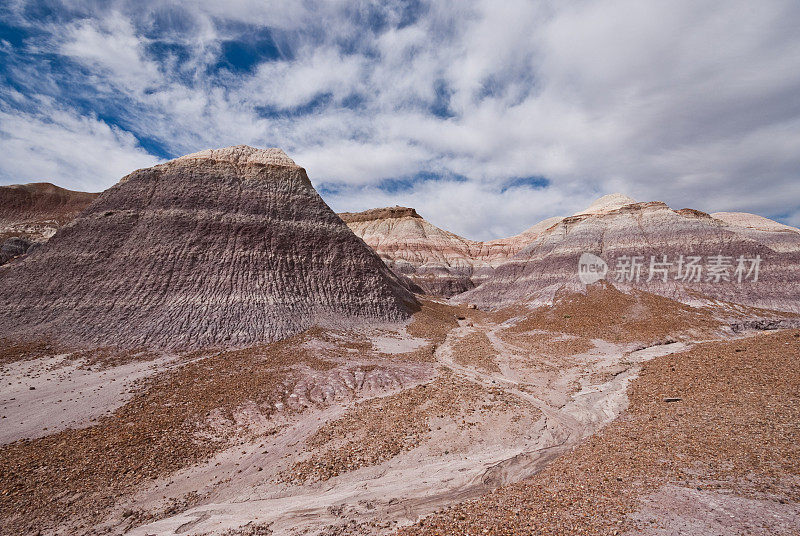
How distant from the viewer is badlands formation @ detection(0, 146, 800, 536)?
7.18 m

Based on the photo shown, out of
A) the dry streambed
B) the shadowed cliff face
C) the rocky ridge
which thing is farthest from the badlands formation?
the rocky ridge

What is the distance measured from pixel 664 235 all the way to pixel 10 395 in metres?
61.5

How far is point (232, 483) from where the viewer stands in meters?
9.31


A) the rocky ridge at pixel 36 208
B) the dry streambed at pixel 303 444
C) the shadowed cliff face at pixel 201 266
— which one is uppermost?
the rocky ridge at pixel 36 208

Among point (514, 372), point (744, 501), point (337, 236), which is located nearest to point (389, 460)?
point (744, 501)

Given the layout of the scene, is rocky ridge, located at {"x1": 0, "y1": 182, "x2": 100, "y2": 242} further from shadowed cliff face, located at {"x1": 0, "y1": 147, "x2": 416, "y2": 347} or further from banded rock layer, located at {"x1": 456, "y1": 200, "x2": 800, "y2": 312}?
banded rock layer, located at {"x1": 456, "y1": 200, "x2": 800, "y2": 312}

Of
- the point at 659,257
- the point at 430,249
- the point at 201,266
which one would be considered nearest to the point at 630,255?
the point at 659,257

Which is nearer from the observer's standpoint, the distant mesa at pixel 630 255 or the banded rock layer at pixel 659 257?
the banded rock layer at pixel 659 257

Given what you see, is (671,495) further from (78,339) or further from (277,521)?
(78,339)

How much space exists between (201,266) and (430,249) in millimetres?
54854

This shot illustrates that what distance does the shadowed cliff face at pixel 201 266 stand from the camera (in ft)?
77.9

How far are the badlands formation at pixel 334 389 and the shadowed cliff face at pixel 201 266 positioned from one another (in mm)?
199

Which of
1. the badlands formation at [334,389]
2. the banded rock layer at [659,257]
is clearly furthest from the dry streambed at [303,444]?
the banded rock layer at [659,257]

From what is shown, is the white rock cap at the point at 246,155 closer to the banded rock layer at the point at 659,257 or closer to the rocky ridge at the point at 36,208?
the banded rock layer at the point at 659,257
